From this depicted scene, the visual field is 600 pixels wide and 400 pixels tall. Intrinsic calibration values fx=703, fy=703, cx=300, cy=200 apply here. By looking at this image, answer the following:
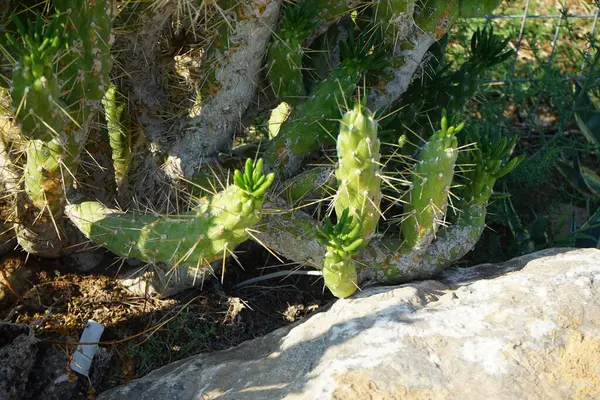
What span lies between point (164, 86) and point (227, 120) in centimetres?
31

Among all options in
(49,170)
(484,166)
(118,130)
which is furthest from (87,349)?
(484,166)

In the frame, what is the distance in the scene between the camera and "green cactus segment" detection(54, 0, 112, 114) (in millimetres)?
1854

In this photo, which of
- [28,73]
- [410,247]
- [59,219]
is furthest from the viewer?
[59,219]

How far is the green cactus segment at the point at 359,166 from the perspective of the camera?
6.00 ft

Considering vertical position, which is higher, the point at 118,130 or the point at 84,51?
the point at 84,51

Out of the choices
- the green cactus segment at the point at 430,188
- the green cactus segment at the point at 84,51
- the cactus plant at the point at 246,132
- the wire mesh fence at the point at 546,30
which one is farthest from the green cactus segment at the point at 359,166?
the wire mesh fence at the point at 546,30

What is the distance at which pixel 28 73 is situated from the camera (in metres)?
1.67

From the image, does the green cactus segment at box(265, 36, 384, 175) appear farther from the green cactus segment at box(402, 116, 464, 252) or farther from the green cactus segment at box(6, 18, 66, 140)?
the green cactus segment at box(6, 18, 66, 140)

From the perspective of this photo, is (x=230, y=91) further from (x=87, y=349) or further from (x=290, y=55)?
(x=87, y=349)

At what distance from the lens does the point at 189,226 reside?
1944 millimetres

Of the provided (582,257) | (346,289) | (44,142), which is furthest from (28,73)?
(582,257)

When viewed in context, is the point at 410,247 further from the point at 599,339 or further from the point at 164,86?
the point at 164,86

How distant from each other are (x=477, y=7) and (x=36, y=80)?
4.58 feet

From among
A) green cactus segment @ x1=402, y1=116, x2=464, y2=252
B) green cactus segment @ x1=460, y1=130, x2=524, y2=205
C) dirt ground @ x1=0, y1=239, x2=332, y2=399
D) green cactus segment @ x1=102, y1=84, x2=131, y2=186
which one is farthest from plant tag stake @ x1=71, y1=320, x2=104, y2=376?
green cactus segment @ x1=460, y1=130, x2=524, y2=205
